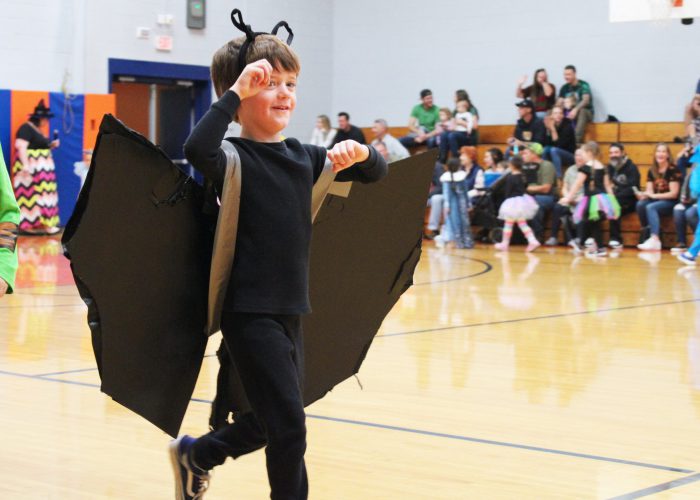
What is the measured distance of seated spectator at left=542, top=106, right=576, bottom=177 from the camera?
16312 mm

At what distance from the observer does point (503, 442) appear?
4070 millimetres

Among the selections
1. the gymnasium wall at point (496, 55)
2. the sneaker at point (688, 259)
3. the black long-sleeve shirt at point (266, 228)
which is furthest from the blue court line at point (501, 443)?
the gymnasium wall at point (496, 55)

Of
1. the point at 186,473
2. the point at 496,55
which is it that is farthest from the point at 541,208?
the point at 186,473

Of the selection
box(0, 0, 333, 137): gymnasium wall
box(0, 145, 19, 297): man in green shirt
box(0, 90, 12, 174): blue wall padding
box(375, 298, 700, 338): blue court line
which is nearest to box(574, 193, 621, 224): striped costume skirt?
box(375, 298, 700, 338): blue court line

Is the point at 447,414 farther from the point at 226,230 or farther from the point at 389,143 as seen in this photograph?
the point at 389,143

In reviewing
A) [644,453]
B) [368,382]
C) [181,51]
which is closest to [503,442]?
[644,453]

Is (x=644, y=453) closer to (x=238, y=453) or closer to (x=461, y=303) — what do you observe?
(x=238, y=453)

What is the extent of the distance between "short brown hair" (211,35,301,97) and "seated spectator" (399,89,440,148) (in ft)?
50.8

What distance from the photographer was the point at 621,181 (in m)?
15.1

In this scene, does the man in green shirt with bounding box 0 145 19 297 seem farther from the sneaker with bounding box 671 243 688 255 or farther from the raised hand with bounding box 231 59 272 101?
the sneaker with bounding box 671 243 688 255

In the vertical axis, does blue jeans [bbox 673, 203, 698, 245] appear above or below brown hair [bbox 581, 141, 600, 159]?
below

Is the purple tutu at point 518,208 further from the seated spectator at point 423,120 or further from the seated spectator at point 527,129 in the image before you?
the seated spectator at point 423,120

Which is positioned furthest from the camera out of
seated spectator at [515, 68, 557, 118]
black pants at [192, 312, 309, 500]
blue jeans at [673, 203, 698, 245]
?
seated spectator at [515, 68, 557, 118]

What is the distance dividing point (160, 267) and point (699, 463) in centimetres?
202
